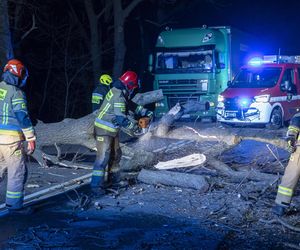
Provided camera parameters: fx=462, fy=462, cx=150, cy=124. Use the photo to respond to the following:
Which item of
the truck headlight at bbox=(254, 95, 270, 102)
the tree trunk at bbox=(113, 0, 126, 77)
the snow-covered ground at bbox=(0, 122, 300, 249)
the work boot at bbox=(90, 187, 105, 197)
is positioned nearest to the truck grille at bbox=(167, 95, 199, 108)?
the truck headlight at bbox=(254, 95, 270, 102)

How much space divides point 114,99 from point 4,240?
2.55 meters

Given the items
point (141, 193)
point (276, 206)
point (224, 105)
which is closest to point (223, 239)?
point (276, 206)

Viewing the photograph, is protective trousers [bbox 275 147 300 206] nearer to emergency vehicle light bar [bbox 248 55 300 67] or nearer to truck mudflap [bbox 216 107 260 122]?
truck mudflap [bbox 216 107 260 122]

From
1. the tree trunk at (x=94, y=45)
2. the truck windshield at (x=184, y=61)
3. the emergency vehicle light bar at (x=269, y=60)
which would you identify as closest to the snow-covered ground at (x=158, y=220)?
the emergency vehicle light bar at (x=269, y=60)

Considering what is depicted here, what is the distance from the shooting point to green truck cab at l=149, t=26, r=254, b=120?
14.3 m

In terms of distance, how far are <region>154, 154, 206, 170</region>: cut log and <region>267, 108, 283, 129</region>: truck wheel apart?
187 inches

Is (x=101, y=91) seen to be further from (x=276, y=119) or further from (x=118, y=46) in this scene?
(x=118, y=46)

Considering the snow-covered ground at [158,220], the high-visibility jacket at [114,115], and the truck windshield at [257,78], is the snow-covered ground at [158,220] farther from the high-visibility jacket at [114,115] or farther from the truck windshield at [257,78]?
the truck windshield at [257,78]

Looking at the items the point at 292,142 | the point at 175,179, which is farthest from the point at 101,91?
the point at 292,142

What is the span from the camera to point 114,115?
22.4ft

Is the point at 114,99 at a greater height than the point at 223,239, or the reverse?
the point at 114,99

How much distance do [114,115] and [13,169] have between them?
1740mm

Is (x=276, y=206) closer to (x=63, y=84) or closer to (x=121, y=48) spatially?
(x=121, y=48)

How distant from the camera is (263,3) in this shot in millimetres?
29828
